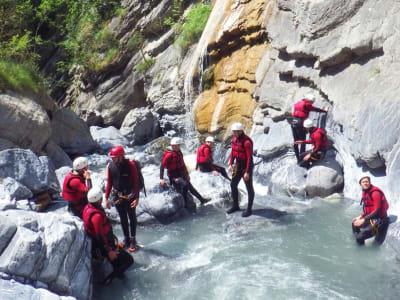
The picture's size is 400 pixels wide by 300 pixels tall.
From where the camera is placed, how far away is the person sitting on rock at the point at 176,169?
952cm

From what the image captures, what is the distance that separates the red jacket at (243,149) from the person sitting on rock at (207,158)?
2128mm

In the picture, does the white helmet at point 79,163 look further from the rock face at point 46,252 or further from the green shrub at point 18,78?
the green shrub at point 18,78

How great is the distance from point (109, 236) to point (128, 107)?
17.7 meters

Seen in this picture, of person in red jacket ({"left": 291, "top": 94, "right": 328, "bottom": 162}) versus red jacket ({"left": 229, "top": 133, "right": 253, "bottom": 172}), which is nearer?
red jacket ({"left": 229, "top": 133, "right": 253, "bottom": 172})

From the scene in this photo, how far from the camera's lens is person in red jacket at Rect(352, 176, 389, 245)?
23.2 feet

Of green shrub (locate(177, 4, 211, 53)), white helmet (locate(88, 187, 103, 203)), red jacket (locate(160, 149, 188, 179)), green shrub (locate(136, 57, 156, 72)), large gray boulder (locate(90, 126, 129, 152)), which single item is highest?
green shrub (locate(177, 4, 211, 53))

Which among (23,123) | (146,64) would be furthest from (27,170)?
(146,64)

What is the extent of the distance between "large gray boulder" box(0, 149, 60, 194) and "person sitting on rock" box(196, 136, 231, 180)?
3.98 m

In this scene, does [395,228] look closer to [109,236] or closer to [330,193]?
[330,193]

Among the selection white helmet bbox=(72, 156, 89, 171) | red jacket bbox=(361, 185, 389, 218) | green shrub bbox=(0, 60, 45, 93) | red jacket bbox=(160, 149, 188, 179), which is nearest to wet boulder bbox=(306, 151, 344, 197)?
red jacket bbox=(361, 185, 389, 218)

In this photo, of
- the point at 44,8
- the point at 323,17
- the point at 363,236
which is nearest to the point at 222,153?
the point at 323,17

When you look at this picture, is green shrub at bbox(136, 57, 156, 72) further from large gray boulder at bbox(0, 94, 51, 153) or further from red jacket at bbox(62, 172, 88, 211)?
red jacket at bbox(62, 172, 88, 211)

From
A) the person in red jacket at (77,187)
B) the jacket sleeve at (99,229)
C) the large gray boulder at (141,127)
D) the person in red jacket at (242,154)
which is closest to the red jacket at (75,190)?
the person in red jacket at (77,187)

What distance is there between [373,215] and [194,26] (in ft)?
48.0
